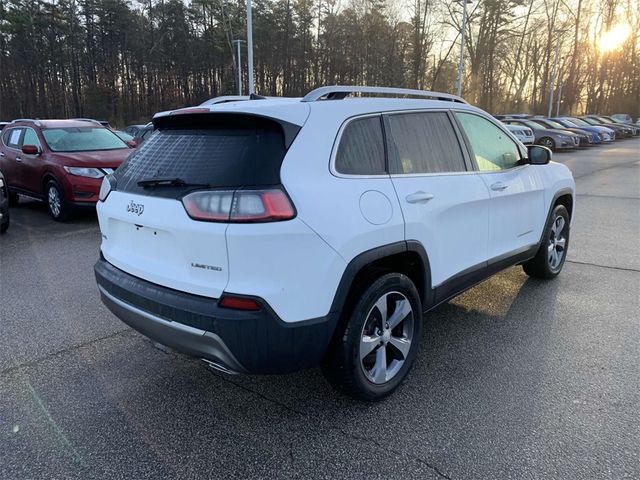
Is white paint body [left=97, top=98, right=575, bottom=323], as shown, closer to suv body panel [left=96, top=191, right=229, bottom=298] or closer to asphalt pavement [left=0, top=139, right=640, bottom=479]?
suv body panel [left=96, top=191, right=229, bottom=298]

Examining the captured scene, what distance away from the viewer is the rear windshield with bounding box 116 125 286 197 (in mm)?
2459

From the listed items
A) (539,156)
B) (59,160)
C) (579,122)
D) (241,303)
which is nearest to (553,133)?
(579,122)

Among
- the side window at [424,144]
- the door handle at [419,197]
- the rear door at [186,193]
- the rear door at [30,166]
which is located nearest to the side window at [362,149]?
the side window at [424,144]

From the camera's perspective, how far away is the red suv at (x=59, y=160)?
26.6 feet

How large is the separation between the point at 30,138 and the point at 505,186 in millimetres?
8602

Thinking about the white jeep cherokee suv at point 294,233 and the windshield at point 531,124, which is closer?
the white jeep cherokee suv at point 294,233

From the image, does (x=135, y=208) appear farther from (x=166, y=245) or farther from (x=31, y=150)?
(x=31, y=150)

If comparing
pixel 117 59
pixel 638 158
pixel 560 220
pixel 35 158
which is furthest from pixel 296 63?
pixel 560 220

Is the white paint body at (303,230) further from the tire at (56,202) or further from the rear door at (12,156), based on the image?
the rear door at (12,156)

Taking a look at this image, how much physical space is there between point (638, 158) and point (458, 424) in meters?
22.6

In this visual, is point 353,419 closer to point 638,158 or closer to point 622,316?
point 622,316

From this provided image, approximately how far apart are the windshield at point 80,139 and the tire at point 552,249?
7.31 metres

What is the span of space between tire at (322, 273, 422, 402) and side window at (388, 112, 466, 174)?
2.39 feet

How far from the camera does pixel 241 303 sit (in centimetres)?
237
